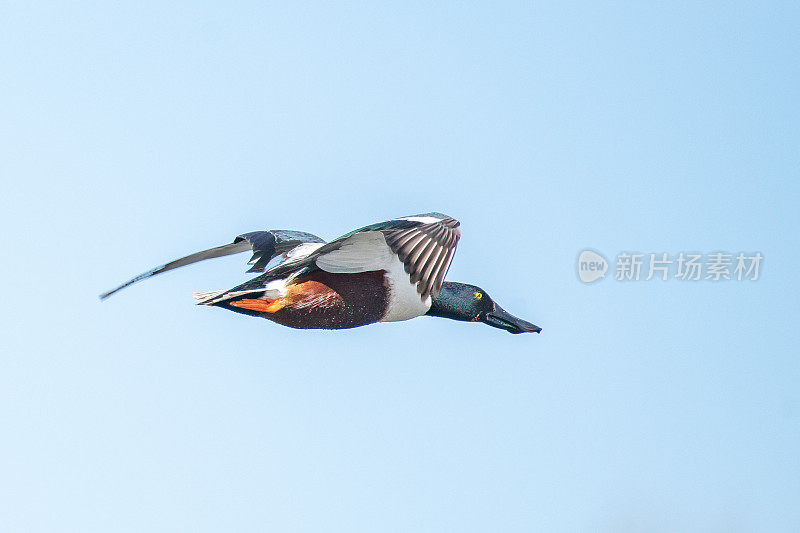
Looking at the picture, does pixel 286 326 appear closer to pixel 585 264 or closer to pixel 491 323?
pixel 491 323

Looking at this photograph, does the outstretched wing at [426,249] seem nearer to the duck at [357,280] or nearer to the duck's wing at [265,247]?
the duck at [357,280]

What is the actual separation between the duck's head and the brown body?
1.40 metres

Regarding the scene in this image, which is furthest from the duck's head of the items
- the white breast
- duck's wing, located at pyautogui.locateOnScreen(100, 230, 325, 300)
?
Answer: duck's wing, located at pyautogui.locateOnScreen(100, 230, 325, 300)

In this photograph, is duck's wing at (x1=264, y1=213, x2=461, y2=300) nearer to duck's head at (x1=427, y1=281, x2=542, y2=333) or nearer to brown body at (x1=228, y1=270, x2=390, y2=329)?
brown body at (x1=228, y1=270, x2=390, y2=329)

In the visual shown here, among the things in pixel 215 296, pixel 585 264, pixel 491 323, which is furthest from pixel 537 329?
pixel 215 296

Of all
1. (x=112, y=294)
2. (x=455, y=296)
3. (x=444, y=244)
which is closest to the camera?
(x=444, y=244)

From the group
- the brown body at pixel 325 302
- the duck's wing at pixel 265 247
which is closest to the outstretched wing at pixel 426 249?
the brown body at pixel 325 302

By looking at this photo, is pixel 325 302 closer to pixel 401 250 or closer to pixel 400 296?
pixel 400 296

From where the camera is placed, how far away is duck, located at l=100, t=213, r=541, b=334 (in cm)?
1043

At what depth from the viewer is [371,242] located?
10.6 meters

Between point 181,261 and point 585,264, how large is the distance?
19.0 ft

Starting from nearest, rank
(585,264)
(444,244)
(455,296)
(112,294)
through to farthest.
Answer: (444,244), (112,294), (455,296), (585,264)

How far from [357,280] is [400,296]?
460mm

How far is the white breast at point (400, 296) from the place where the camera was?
10965 millimetres
